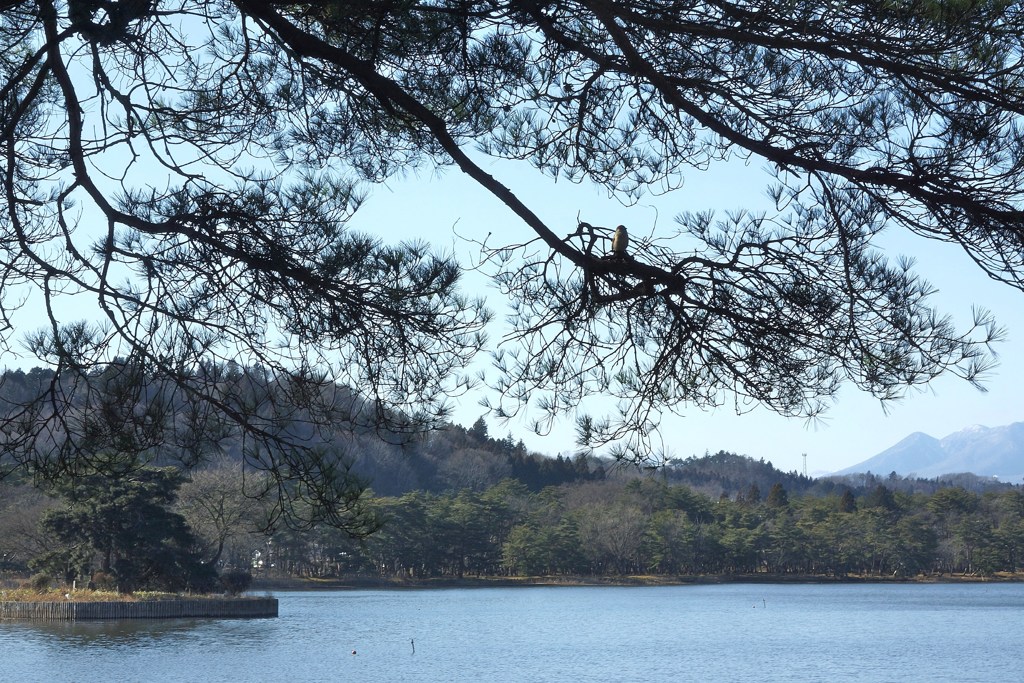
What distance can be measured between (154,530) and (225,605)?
334 cm

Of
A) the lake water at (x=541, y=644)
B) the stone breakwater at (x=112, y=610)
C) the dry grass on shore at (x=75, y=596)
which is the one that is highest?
the dry grass on shore at (x=75, y=596)

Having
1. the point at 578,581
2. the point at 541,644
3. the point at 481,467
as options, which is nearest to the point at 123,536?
the point at 541,644

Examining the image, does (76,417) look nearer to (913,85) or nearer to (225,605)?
(913,85)

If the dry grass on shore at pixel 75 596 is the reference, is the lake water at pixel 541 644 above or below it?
below

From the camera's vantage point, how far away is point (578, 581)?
51.0m

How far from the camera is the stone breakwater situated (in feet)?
80.1

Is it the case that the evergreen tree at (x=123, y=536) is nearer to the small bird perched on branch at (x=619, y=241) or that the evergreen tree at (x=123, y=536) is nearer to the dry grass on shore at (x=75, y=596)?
the dry grass on shore at (x=75, y=596)

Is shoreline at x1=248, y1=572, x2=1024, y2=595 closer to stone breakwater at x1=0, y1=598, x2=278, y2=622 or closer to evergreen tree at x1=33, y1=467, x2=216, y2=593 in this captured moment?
stone breakwater at x1=0, y1=598, x2=278, y2=622

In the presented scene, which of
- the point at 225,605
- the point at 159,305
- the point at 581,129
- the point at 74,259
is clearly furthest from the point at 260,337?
the point at 225,605

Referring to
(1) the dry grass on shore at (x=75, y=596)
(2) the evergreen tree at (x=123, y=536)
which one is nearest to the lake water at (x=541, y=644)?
(1) the dry grass on shore at (x=75, y=596)

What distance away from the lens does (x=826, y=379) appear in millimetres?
3582

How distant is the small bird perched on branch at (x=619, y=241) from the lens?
340cm

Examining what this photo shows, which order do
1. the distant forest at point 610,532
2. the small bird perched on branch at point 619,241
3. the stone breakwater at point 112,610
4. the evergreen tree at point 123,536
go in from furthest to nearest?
the distant forest at point 610,532 < the evergreen tree at point 123,536 < the stone breakwater at point 112,610 < the small bird perched on branch at point 619,241

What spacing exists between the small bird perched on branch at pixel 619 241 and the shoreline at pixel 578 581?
3967cm
